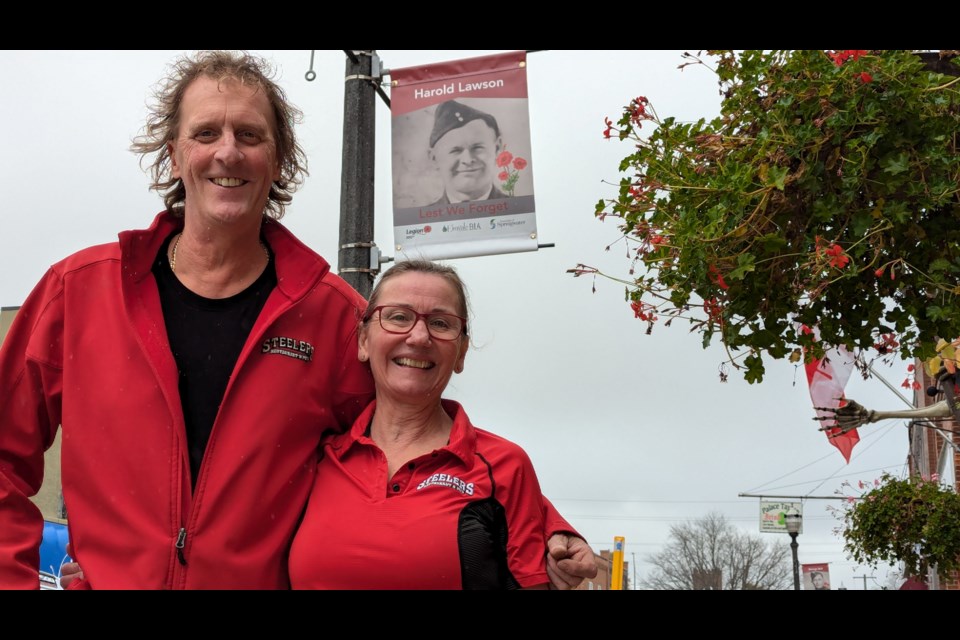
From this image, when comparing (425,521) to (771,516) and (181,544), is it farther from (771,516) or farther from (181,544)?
(771,516)

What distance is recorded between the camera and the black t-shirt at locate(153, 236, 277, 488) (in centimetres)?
264

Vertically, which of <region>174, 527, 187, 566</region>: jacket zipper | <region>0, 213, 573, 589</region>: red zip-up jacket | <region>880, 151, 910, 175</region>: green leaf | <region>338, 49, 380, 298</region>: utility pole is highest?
<region>338, 49, 380, 298</region>: utility pole

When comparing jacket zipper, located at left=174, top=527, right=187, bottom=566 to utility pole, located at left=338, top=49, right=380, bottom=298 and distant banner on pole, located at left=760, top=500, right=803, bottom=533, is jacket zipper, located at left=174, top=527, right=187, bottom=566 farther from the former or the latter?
distant banner on pole, located at left=760, top=500, right=803, bottom=533

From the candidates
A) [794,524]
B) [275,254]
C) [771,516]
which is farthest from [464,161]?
[771,516]

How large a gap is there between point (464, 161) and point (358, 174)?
0.70 meters

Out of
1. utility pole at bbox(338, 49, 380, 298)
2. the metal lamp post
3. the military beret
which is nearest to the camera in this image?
utility pole at bbox(338, 49, 380, 298)

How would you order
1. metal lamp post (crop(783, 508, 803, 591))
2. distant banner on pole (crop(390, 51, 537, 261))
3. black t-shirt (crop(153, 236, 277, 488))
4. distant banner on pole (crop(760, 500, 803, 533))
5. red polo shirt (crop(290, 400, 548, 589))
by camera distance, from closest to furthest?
red polo shirt (crop(290, 400, 548, 589))
black t-shirt (crop(153, 236, 277, 488))
distant banner on pole (crop(390, 51, 537, 261))
metal lamp post (crop(783, 508, 803, 591))
distant banner on pole (crop(760, 500, 803, 533))

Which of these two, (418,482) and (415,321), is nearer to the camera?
(418,482)

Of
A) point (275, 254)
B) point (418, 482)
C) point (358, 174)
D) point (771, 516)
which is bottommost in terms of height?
point (418, 482)

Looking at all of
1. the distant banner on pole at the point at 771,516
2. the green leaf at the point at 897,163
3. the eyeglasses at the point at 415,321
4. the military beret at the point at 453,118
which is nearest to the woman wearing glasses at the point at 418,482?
the eyeglasses at the point at 415,321

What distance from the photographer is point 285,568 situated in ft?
8.75

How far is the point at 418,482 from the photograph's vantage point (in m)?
2.70

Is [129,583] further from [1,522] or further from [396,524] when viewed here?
[396,524]

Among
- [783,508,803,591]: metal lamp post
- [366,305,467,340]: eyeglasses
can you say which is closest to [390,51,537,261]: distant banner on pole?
[366,305,467,340]: eyeglasses
